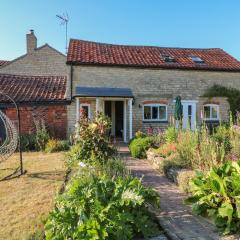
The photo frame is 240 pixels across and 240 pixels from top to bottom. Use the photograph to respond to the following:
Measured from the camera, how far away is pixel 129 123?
1658 centimetres

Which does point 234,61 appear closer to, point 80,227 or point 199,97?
point 199,97

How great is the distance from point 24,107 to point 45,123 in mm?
1384

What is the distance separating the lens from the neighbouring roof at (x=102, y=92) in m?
15.7

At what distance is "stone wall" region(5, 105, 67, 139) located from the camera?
51.4ft

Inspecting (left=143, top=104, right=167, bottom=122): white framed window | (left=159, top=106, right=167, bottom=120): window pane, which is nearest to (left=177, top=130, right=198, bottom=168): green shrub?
(left=143, top=104, right=167, bottom=122): white framed window

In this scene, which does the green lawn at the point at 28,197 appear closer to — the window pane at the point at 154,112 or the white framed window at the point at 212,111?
the window pane at the point at 154,112

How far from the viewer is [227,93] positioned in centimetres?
1797

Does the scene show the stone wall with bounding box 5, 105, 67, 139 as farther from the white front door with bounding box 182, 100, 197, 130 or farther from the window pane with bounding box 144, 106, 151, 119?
the white front door with bounding box 182, 100, 197, 130

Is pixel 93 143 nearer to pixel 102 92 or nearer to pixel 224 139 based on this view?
pixel 224 139

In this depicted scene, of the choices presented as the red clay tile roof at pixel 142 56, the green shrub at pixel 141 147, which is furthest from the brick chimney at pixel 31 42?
the green shrub at pixel 141 147

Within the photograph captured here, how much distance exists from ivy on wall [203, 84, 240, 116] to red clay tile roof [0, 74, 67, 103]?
870cm

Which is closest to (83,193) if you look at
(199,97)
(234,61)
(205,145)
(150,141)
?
(205,145)

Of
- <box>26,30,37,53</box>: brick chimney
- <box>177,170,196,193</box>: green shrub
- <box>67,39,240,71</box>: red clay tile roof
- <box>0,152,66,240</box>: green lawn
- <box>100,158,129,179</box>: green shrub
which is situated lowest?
<box>0,152,66,240</box>: green lawn

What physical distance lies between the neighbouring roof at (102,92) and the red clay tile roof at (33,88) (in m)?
1.15
